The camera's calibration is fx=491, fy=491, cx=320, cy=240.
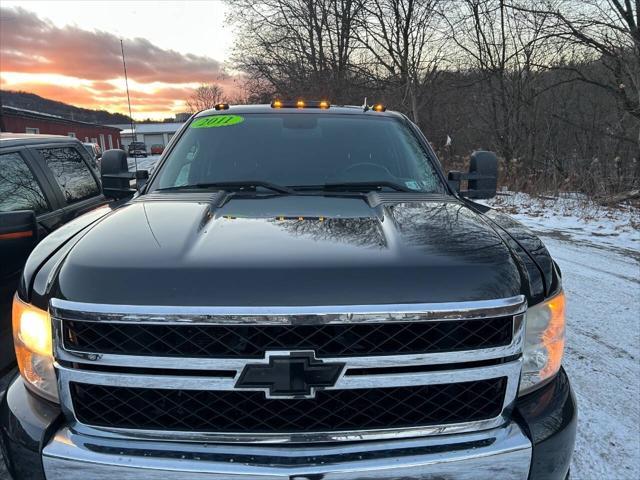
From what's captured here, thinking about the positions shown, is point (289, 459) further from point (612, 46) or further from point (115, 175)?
point (612, 46)

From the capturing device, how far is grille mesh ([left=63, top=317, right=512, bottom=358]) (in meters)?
1.46

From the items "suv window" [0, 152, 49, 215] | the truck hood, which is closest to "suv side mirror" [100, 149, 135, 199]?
"suv window" [0, 152, 49, 215]

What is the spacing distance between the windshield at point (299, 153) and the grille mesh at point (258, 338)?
1.32 metres

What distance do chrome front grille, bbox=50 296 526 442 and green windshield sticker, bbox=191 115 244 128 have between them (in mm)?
1918

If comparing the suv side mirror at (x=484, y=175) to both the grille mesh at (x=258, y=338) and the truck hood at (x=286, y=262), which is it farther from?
the grille mesh at (x=258, y=338)

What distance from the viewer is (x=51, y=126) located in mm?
38562

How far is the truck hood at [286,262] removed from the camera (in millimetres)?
1465

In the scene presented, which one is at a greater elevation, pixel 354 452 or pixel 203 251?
pixel 203 251

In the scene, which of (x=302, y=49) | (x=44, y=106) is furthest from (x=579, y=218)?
(x=44, y=106)

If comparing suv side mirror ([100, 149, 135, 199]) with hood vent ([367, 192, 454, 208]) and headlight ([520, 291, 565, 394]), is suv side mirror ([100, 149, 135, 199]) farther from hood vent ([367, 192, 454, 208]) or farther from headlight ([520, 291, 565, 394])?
headlight ([520, 291, 565, 394])

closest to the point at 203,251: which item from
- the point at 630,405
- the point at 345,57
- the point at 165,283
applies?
the point at 165,283

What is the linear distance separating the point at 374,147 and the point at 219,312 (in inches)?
77.3

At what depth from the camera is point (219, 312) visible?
1426mm

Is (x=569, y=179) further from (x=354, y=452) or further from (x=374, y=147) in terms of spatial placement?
(x=354, y=452)
